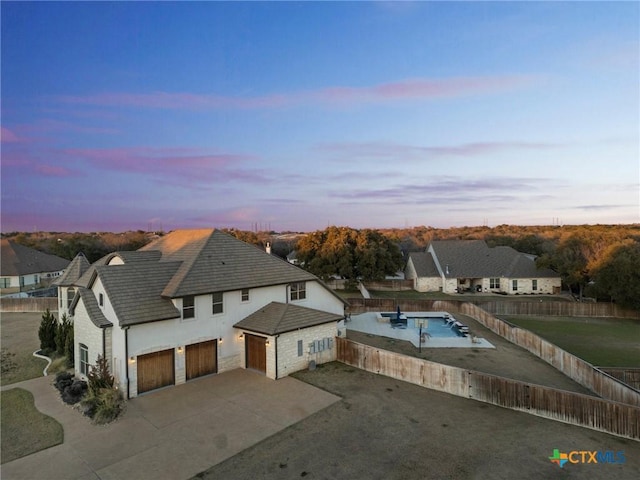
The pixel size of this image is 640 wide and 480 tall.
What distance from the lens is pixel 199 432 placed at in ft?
38.0

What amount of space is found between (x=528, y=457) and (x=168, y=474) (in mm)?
9615

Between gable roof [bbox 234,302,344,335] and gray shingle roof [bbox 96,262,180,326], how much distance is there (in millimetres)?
3511

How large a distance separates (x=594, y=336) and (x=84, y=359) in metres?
30.0

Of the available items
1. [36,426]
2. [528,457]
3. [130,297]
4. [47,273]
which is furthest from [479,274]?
[47,273]

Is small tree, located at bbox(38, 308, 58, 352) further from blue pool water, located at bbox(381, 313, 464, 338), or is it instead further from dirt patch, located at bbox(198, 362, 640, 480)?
blue pool water, located at bbox(381, 313, 464, 338)

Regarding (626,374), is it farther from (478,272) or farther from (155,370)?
(478,272)

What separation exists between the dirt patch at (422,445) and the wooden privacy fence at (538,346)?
111 inches

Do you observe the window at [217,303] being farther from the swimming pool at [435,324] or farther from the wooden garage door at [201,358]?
the swimming pool at [435,324]

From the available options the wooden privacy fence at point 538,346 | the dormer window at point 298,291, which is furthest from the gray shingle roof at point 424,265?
the dormer window at point 298,291

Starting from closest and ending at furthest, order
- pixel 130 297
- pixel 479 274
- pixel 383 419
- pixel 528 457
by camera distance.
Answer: pixel 528 457
pixel 383 419
pixel 130 297
pixel 479 274

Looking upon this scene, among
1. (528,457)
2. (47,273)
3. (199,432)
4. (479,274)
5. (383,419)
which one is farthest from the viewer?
(47,273)

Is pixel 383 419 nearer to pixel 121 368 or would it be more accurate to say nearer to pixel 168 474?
pixel 168 474

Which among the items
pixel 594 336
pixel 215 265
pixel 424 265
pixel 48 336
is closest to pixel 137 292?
pixel 215 265

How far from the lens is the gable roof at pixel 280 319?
1661cm
